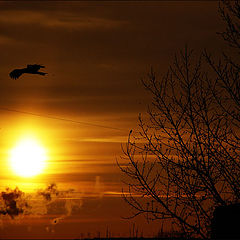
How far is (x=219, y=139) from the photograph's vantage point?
1191 centimetres

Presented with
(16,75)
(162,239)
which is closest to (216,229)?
(162,239)

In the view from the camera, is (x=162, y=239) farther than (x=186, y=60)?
No

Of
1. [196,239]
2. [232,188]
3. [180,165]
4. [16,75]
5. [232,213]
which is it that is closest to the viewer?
[232,213]

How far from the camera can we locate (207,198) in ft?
38.2

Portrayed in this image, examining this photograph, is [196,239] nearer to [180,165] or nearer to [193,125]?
[180,165]

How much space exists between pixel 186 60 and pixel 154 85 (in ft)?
4.08

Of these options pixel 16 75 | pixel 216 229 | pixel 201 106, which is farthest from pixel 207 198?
pixel 16 75

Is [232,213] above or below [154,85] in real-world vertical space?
below

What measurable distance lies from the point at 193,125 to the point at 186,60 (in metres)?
2.33

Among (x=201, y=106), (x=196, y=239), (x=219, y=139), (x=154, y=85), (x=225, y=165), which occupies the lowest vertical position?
(x=196, y=239)

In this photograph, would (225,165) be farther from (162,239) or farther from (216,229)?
(216,229)

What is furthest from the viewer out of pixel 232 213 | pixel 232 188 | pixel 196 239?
pixel 232 188

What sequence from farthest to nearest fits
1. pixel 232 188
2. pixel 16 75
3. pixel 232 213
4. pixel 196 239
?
pixel 16 75, pixel 232 188, pixel 196 239, pixel 232 213

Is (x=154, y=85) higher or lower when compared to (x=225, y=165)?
higher
